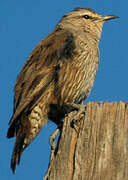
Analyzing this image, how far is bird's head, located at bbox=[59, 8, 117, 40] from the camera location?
6.57 m

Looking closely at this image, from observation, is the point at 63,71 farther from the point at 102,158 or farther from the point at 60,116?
the point at 102,158

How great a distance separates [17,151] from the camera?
457cm

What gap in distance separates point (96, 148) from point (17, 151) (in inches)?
71.5

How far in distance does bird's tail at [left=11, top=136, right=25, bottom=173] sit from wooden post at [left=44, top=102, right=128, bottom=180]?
1239mm

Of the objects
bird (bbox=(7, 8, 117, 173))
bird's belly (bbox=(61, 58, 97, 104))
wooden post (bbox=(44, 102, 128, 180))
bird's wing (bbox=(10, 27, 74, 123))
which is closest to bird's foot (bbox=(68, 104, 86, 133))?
wooden post (bbox=(44, 102, 128, 180))

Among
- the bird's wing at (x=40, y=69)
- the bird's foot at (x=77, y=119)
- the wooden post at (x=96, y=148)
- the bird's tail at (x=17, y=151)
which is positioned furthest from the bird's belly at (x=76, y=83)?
the wooden post at (x=96, y=148)

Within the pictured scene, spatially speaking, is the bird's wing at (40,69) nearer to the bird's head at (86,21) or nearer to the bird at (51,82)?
the bird at (51,82)

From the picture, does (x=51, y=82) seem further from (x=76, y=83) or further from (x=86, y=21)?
(x=86, y=21)

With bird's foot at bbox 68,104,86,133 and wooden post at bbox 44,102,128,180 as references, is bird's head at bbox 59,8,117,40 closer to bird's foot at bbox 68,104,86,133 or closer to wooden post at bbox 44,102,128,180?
bird's foot at bbox 68,104,86,133

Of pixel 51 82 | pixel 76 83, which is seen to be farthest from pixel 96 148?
pixel 76 83

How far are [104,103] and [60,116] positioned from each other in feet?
7.73

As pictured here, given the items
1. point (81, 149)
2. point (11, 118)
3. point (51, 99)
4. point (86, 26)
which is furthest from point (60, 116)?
point (81, 149)

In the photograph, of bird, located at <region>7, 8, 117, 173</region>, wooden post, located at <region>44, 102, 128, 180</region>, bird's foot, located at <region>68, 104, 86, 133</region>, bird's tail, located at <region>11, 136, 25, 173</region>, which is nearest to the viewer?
wooden post, located at <region>44, 102, 128, 180</region>

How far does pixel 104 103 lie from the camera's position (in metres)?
3.20
